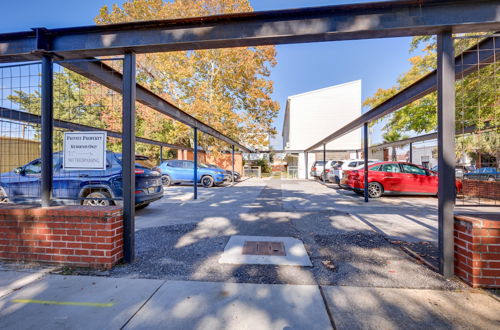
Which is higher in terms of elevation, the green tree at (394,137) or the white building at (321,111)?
the white building at (321,111)

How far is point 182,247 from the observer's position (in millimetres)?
3754

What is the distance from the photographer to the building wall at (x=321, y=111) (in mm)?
26484

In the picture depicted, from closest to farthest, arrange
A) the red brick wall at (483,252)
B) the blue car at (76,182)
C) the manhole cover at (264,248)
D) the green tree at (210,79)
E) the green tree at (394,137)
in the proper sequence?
1. the red brick wall at (483,252)
2. the manhole cover at (264,248)
3. the blue car at (76,182)
4. the green tree at (210,79)
5. the green tree at (394,137)

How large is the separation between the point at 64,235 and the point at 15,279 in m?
0.62

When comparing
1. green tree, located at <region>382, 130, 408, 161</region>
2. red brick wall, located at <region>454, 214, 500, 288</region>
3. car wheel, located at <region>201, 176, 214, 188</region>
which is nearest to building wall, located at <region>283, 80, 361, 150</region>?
green tree, located at <region>382, 130, 408, 161</region>

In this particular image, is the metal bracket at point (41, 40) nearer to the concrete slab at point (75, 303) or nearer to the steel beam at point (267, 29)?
the steel beam at point (267, 29)

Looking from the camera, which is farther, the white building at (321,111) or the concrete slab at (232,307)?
the white building at (321,111)

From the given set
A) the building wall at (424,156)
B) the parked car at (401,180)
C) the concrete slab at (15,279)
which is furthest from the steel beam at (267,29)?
the building wall at (424,156)

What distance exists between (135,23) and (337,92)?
90.6 ft

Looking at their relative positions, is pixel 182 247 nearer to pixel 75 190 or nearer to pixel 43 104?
pixel 43 104

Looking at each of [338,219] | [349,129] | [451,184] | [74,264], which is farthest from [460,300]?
[349,129]

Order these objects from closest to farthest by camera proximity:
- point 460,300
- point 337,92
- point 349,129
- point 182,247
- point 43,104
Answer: point 460,300 → point 43,104 → point 182,247 → point 349,129 → point 337,92

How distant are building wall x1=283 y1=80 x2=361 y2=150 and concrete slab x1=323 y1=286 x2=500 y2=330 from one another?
978 inches

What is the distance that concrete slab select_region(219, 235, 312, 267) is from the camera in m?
3.14
